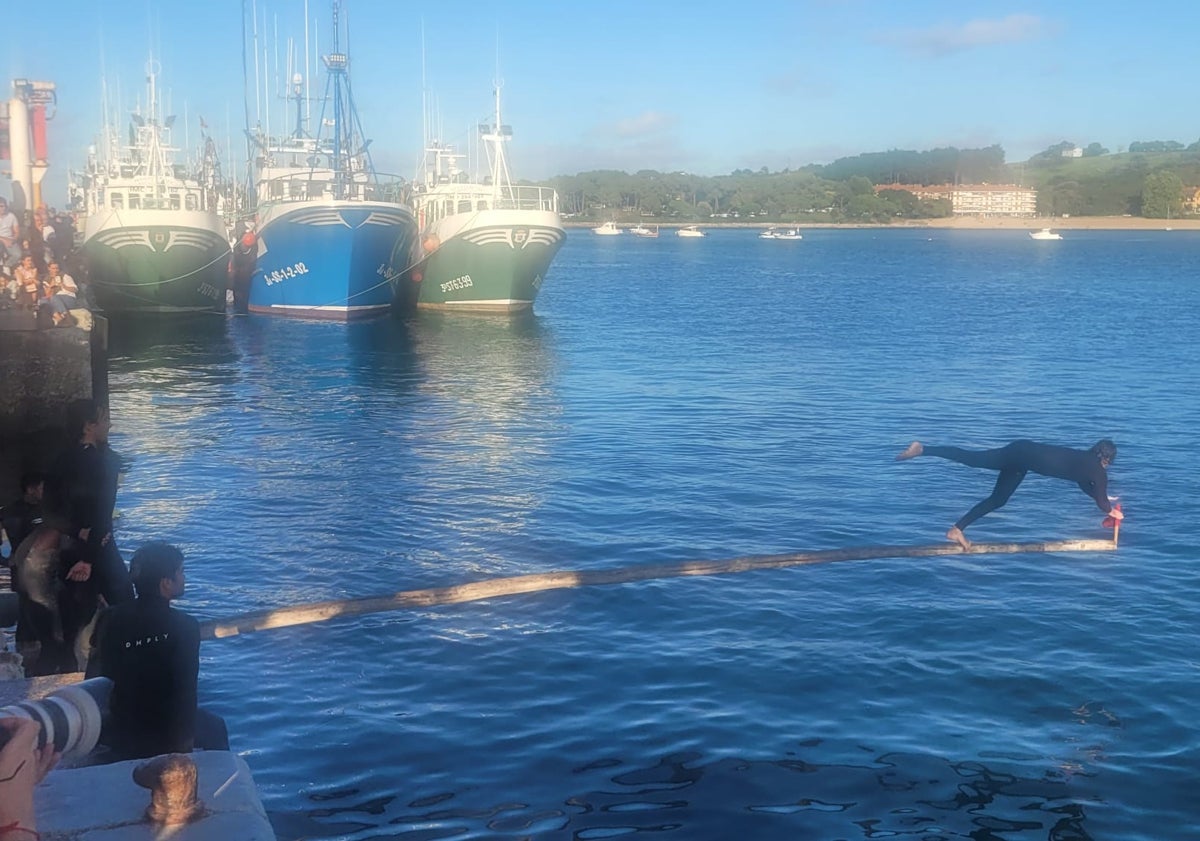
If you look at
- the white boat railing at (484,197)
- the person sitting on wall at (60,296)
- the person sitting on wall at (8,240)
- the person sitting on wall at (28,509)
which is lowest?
the person sitting on wall at (28,509)

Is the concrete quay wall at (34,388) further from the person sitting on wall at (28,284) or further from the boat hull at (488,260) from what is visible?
the boat hull at (488,260)

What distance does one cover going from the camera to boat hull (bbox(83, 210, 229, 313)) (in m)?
42.8

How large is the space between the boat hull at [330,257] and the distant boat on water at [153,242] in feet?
6.02

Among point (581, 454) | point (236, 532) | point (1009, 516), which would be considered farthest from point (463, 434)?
point (1009, 516)

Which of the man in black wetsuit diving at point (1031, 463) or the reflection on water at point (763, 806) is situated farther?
the man in black wetsuit diving at point (1031, 463)

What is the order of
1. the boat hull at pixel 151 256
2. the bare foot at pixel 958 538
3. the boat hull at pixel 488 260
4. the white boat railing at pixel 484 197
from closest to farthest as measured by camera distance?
the bare foot at pixel 958 538 → the boat hull at pixel 151 256 → the boat hull at pixel 488 260 → the white boat railing at pixel 484 197

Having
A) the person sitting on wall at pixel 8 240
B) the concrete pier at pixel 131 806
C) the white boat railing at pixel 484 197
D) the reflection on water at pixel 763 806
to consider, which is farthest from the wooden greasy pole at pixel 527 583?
the white boat railing at pixel 484 197

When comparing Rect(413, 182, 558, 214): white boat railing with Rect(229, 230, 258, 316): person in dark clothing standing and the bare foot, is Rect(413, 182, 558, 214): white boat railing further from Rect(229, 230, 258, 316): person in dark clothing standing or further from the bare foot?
the bare foot

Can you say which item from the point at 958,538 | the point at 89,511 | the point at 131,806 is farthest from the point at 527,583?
the point at 131,806

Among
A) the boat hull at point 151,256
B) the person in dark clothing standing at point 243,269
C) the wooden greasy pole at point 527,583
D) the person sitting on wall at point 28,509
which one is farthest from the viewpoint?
the person in dark clothing standing at point 243,269

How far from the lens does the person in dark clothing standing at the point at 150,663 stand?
571 centimetres

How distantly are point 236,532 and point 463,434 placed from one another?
8.84 metres

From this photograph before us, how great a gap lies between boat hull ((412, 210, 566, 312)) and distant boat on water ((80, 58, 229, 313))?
820cm

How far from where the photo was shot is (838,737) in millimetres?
10219
